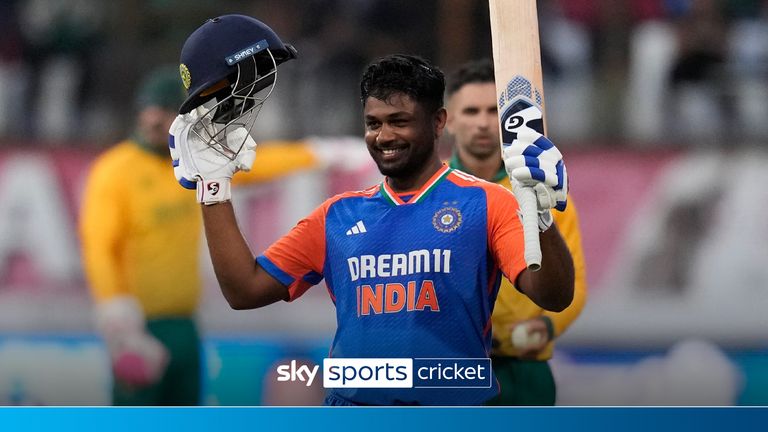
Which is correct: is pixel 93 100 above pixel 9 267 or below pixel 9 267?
above

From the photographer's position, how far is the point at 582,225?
5055 mm

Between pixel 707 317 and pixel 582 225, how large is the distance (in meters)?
0.65

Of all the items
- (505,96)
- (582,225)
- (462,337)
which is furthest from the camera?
(582,225)

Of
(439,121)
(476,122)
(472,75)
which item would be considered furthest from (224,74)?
(472,75)

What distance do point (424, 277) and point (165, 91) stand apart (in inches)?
109

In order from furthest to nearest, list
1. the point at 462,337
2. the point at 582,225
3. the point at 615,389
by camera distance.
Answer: the point at 582,225 < the point at 615,389 < the point at 462,337

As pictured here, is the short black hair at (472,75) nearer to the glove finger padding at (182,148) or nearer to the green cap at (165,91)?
the glove finger padding at (182,148)

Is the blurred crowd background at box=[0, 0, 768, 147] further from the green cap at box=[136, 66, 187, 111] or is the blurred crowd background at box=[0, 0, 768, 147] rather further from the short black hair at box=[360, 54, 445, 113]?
the short black hair at box=[360, 54, 445, 113]

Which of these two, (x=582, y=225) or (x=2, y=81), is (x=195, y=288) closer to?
(x=2, y=81)

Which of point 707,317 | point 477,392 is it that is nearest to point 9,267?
point 707,317

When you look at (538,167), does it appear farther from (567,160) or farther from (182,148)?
(567,160)

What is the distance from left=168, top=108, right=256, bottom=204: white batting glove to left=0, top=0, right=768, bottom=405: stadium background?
240 centimetres

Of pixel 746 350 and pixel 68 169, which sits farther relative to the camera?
pixel 68 169

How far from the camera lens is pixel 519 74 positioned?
2176 millimetres
